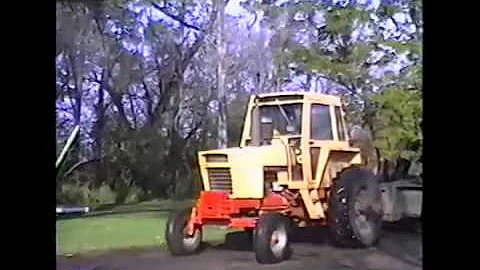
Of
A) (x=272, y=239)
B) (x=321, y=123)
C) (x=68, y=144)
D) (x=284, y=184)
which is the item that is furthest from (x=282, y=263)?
(x=68, y=144)

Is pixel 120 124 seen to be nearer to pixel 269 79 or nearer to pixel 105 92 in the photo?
pixel 105 92

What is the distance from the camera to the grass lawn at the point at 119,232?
2.09 m

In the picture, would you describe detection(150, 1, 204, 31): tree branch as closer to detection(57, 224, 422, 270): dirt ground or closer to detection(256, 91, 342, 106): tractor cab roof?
detection(256, 91, 342, 106): tractor cab roof

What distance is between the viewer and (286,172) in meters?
2.13

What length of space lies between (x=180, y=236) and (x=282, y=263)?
0.87 ft

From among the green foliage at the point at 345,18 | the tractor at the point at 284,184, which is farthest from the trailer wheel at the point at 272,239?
the green foliage at the point at 345,18

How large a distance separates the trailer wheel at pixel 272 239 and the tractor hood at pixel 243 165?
0.26ft

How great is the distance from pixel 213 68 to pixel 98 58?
0.30m

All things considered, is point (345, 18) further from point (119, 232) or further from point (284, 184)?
point (119, 232)

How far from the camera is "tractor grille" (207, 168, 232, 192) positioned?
81.6 inches
